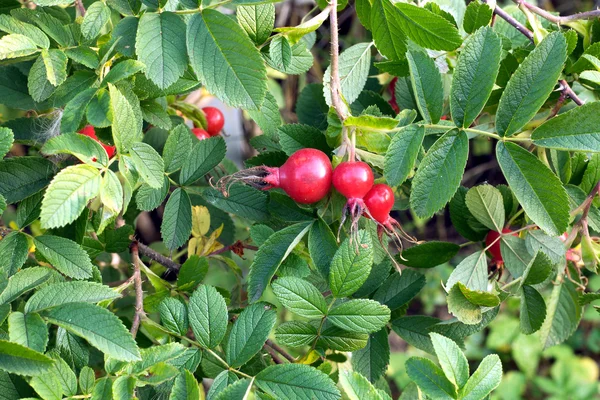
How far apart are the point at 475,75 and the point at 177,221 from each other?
0.48 meters

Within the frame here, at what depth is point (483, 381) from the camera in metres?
0.80

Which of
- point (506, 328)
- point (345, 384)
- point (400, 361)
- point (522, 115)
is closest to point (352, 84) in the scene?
point (522, 115)

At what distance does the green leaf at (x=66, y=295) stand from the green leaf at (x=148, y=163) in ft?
0.48

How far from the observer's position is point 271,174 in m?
0.91

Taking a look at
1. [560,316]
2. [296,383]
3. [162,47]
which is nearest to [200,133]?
[162,47]

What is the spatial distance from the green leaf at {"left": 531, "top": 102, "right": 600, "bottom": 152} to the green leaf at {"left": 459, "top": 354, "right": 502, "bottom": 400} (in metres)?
0.29

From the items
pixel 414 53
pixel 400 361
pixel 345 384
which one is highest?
pixel 414 53

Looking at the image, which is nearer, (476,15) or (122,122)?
(122,122)

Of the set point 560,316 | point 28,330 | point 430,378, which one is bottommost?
point 560,316

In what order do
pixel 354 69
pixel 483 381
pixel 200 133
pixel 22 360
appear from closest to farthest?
pixel 22 360
pixel 483 381
pixel 354 69
pixel 200 133

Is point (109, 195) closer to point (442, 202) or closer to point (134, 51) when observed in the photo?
point (134, 51)

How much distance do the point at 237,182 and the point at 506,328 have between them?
231 centimetres

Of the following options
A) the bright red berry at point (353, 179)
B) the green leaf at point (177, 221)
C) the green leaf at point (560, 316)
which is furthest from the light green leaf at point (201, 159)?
the green leaf at point (560, 316)

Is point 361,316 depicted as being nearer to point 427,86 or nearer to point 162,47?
point 427,86
